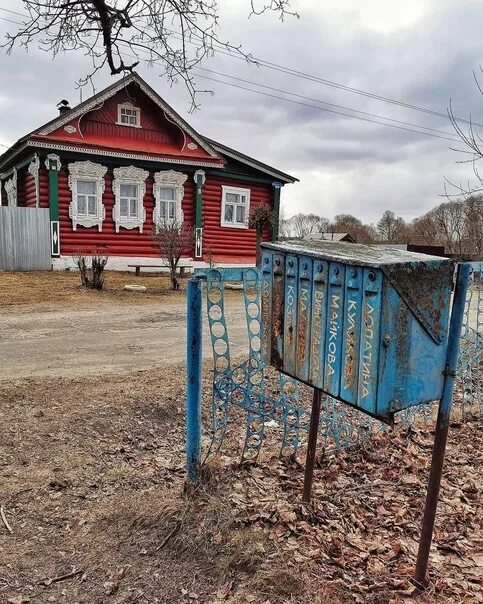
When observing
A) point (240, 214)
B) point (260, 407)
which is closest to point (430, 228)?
point (240, 214)

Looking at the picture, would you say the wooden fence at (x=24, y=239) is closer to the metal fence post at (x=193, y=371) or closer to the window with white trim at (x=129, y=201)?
the window with white trim at (x=129, y=201)

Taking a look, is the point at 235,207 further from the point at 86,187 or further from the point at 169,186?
the point at 86,187

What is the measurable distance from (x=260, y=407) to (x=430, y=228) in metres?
19.9

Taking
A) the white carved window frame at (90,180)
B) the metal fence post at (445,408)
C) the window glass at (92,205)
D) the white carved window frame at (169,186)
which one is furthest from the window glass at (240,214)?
the metal fence post at (445,408)

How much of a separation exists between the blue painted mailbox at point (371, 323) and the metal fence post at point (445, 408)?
0.03m

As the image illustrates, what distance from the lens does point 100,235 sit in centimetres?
1583

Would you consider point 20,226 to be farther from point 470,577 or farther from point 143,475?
point 470,577

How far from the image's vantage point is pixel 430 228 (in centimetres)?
2077

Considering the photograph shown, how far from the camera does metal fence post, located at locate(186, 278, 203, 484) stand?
2443 millimetres

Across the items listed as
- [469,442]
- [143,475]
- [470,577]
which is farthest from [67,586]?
[469,442]

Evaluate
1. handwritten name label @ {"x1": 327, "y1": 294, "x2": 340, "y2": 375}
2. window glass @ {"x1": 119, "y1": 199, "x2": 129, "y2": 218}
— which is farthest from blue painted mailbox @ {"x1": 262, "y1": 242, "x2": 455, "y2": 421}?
window glass @ {"x1": 119, "y1": 199, "x2": 129, "y2": 218}

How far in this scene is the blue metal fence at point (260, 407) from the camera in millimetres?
2682

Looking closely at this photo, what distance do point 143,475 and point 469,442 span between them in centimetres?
236

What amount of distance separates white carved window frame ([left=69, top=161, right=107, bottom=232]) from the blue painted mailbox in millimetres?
14431
